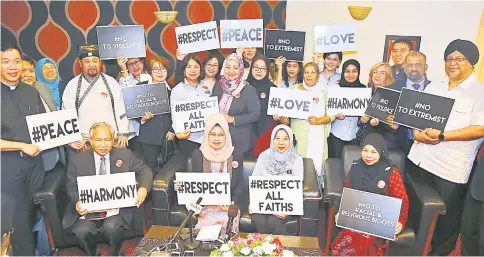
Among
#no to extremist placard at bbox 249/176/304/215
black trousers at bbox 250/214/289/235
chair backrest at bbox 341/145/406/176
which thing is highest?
chair backrest at bbox 341/145/406/176

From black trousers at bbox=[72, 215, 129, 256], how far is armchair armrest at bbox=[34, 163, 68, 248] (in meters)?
0.20

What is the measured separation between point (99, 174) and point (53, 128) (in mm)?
485

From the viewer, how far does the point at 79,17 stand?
496 centimetres

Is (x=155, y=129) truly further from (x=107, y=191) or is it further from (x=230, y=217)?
(x=230, y=217)

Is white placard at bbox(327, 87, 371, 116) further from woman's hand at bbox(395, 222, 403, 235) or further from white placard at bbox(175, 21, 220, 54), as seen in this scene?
white placard at bbox(175, 21, 220, 54)

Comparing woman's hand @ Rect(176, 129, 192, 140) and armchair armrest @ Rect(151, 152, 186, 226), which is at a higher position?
woman's hand @ Rect(176, 129, 192, 140)

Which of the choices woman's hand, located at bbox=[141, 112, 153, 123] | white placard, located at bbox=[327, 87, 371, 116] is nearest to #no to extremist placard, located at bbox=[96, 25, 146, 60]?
woman's hand, located at bbox=[141, 112, 153, 123]

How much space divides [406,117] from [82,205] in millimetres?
2527

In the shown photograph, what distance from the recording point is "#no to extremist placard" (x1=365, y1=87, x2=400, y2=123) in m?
3.57

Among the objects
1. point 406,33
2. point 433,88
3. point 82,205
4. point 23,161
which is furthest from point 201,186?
point 406,33

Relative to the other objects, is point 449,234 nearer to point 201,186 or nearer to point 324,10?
point 201,186

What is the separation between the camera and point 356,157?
3602 millimetres

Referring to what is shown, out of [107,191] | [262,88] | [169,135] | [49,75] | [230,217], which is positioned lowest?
[230,217]

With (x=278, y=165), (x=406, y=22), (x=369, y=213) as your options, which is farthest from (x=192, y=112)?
(x=406, y=22)
